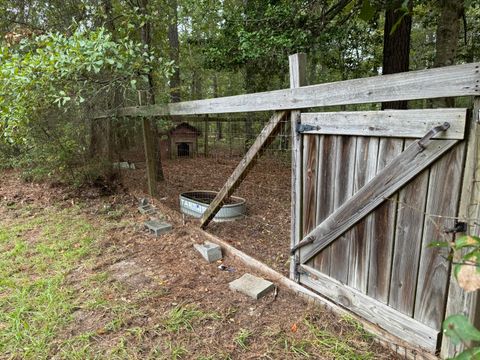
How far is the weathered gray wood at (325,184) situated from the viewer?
2.13m

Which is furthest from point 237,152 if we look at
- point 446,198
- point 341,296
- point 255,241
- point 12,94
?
point 446,198

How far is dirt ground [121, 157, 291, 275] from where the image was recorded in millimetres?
3436

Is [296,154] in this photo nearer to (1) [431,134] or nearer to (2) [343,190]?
(2) [343,190]

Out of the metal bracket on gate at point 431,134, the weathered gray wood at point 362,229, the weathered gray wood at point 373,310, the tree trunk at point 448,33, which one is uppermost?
the tree trunk at point 448,33

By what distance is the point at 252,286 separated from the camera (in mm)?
2498

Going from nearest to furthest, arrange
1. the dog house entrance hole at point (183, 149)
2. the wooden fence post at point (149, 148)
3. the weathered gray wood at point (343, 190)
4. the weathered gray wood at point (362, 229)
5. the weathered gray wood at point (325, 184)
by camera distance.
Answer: the weathered gray wood at point (362, 229) → the weathered gray wood at point (343, 190) → the weathered gray wood at point (325, 184) → the wooden fence post at point (149, 148) → the dog house entrance hole at point (183, 149)

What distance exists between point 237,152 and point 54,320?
220 inches

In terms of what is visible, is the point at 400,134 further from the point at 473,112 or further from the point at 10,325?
the point at 10,325

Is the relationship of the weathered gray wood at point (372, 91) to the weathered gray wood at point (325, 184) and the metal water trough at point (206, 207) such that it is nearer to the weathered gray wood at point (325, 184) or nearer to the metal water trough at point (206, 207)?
the weathered gray wood at point (325, 184)

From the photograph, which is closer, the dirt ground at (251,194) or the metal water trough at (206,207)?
the dirt ground at (251,194)

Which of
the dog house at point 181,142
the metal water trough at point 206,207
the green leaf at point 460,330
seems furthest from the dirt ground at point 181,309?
the dog house at point 181,142

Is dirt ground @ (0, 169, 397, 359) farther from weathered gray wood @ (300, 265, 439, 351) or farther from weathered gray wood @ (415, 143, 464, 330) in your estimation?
weathered gray wood @ (415, 143, 464, 330)

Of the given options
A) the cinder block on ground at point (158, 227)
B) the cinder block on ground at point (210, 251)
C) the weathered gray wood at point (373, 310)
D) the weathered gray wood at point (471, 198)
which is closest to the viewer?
the weathered gray wood at point (471, 198)

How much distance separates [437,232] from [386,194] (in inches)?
13.2
